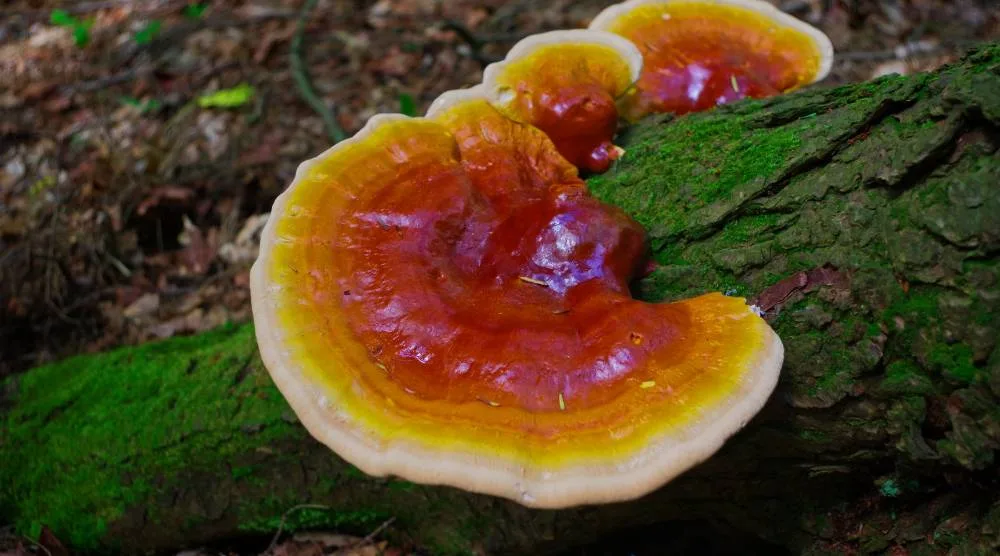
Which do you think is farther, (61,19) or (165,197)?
(61,19)

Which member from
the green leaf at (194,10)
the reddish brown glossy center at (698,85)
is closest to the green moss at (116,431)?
the reddish brown glossy center at (698,85)

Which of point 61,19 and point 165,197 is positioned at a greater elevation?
point 61,19

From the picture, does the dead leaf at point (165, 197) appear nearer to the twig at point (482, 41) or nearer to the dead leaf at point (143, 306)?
the dead leaf at point (143, 306)

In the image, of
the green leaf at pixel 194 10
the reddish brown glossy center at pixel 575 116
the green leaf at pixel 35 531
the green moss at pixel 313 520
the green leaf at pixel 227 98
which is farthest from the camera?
the green leaf at pixel 194 10

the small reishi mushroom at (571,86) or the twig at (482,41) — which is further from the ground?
the small reishi mushroom at (571,86)

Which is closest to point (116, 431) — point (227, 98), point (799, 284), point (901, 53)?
point (799, 284)

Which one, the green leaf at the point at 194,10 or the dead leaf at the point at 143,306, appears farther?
the green leaf at the point at 194,10

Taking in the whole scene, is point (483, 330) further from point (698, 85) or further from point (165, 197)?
point (165, 197)
